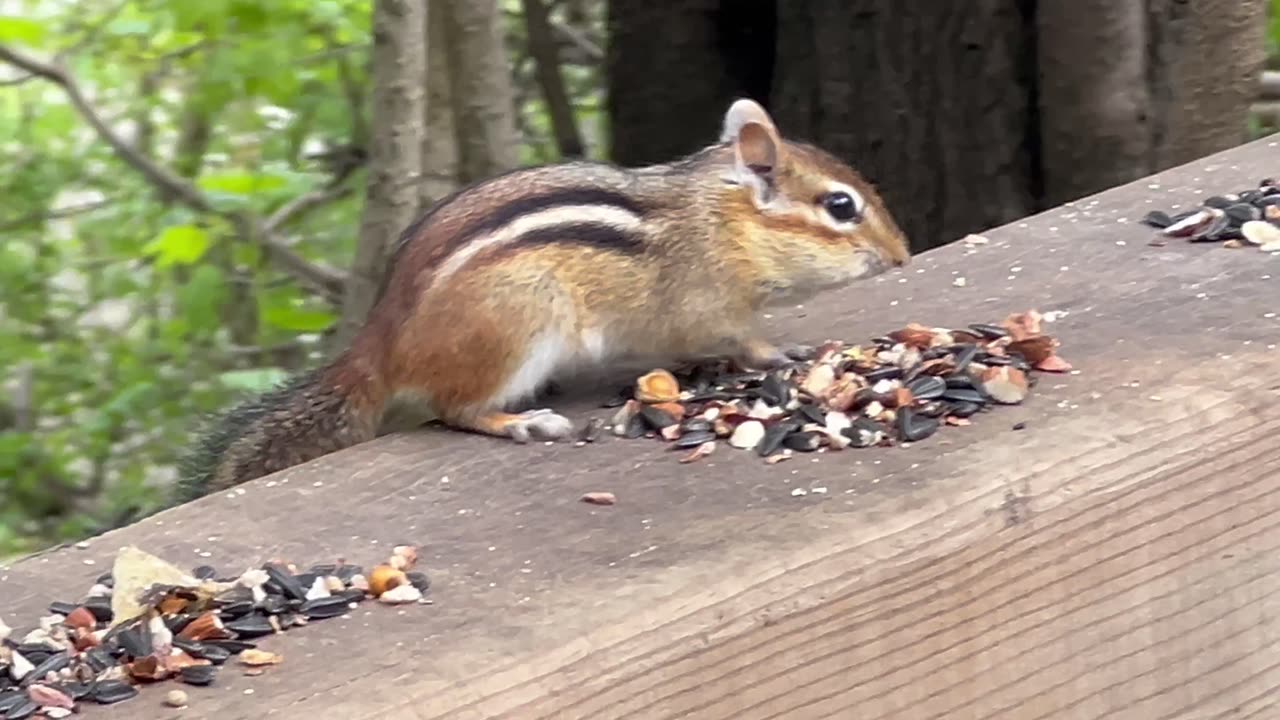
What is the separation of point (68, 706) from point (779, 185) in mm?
1373

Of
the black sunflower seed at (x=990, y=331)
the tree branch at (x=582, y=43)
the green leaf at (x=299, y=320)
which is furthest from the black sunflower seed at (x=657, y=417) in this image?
the tree branch at (x=582, y=43)

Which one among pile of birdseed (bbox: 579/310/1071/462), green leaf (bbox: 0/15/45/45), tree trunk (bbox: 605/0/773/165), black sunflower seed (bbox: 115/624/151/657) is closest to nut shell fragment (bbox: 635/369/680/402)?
pile of birdseed (bbox: 579/310/1071/462)

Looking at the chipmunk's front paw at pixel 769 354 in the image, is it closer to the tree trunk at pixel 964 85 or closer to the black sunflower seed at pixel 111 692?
the black sunflower seed at pixel 111 692

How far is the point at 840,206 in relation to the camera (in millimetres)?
2449

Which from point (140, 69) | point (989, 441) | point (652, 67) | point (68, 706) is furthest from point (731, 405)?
point (140, 69)

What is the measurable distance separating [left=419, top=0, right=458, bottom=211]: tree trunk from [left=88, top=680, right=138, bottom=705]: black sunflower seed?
7.13 feet

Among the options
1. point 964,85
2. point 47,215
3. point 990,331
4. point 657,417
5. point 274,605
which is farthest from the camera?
point 47,215

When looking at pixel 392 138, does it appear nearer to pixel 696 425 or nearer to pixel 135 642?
pixel 696 425

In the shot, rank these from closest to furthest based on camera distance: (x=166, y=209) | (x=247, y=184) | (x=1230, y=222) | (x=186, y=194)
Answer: (x=1230, y=222) → (x=247, y=184) → (x=186, y=194) → (x=166, y=209)

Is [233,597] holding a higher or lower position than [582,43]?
lower

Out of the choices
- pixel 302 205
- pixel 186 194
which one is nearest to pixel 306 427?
pixel 186 194

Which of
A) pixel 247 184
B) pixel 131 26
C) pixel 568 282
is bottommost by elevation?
pixel 247 184

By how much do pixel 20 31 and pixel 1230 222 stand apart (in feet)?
10.5

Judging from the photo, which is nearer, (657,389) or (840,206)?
(657,389)
